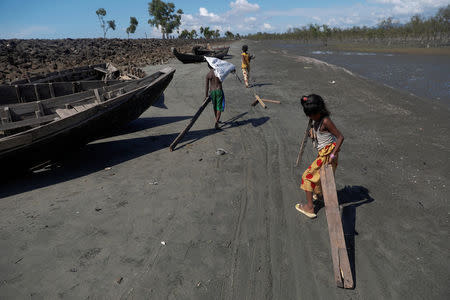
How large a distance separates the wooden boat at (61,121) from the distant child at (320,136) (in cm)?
368

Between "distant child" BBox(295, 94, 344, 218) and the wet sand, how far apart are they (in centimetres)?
58

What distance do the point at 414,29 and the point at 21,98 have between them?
157ft

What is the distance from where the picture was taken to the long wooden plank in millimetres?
2510

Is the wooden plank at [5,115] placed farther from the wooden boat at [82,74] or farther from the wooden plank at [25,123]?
the wooden boat at [82,74]

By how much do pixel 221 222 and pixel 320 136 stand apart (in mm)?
1606

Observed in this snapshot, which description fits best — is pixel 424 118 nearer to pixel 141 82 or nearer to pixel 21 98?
pixel 141 82

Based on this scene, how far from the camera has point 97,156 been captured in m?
5.45

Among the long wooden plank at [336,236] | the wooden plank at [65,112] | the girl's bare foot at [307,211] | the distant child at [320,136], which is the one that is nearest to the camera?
the long wooden plank at [336,236]

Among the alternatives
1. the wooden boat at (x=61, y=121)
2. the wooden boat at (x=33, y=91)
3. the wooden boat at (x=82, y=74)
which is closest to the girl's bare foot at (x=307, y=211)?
the wooden boat at (x=61, y=121)

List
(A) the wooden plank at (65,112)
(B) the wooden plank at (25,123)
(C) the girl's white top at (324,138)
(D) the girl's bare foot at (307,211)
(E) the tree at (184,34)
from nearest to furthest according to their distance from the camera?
(C) the girl's white top at (324,138) → (D) the girl's bare foot at (307,211) → (B) the wooden plank at (25,123) → (A) the wooden plank at (65,112) → (E) the tree at (184,34)

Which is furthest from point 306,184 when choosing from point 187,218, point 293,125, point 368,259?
point 293,125

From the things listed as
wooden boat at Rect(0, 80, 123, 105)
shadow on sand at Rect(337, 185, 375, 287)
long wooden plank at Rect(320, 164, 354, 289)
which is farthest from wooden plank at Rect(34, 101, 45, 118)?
shadow on sand at Rect(337, 185, 375, 287)

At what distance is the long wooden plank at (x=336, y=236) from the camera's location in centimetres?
251

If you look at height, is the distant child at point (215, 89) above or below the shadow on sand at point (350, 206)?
above
